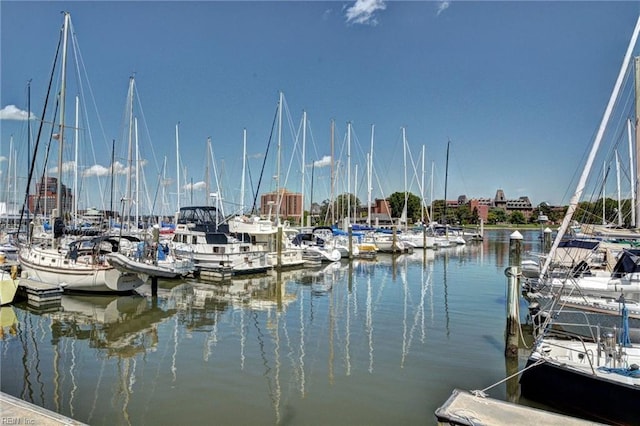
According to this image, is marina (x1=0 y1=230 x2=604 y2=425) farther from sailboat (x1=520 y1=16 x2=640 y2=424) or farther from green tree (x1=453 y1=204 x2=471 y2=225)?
green tree (x1=453 y1=204 x2=471 y2=225)

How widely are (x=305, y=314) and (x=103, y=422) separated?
34.4ft

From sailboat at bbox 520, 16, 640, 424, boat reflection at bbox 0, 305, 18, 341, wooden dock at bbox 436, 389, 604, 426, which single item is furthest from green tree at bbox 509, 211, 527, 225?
wooden dock at bbox 436, 389, 604, 426

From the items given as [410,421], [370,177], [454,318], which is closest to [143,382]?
[410,421]

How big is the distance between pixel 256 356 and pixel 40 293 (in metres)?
12.4

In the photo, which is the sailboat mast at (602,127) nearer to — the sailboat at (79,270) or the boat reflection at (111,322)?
A: the boat reflection at (111,322)

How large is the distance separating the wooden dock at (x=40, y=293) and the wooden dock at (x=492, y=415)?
19119 mm

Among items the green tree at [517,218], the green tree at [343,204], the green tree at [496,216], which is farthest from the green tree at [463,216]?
the green tree at [343,204]

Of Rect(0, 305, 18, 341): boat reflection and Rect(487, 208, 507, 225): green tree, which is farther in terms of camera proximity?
Rect(487, 208, 507, 225): green tree

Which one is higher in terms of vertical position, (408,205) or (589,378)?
(408,205)

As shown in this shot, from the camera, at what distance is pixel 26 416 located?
641 cm

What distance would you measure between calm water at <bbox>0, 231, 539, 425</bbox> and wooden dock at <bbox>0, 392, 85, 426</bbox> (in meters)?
2.43

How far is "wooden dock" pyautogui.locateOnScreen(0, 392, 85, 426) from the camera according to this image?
6191mm

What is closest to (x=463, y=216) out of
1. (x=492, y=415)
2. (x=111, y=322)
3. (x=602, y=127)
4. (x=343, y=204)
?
(x=343, y=204)

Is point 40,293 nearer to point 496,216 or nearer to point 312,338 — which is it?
point 312,338
